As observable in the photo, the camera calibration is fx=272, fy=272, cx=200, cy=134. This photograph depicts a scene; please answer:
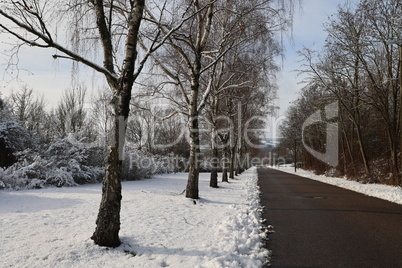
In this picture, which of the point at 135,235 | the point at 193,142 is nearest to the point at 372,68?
the point at 193,142

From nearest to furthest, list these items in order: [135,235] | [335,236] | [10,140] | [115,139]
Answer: [115,139], [135,235], [335,236], [10,140]

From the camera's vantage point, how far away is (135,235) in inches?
202

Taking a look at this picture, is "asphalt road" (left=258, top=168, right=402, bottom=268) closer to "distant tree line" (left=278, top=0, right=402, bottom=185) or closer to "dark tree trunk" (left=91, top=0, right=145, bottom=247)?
"dark tree trunk" (left=91, top=0, right=145, bottom=247)

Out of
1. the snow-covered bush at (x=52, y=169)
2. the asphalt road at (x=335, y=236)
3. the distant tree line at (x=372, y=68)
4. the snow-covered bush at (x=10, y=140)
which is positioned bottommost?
the asphalt road at (x=335, y=236)

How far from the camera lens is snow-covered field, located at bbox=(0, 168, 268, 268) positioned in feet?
12.9

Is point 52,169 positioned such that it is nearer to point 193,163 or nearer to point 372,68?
point 193,163

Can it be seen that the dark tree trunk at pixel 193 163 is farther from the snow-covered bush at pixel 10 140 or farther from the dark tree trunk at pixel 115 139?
the snow-covered bush at pixel 10 140

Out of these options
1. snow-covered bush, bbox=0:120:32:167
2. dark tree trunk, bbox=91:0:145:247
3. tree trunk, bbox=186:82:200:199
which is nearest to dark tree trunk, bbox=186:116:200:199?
tree trunk, bbox=186:82:200:199

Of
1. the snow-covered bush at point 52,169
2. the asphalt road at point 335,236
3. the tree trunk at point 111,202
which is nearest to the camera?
the asphalt road at point 335,236

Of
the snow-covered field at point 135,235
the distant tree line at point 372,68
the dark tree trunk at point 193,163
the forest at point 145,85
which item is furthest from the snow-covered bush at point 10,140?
the distant tree line at point 372,68

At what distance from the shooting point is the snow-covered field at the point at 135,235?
393 cm

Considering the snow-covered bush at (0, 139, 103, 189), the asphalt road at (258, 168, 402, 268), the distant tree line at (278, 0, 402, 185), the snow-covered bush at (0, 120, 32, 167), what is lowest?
the asphalt road at (258, 168, 402, 268)

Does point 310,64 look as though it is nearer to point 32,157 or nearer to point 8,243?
point 32,157

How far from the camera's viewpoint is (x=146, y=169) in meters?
19.2
